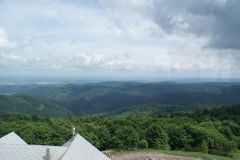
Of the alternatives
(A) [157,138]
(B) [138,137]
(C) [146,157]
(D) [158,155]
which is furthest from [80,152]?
(A) [157,138]

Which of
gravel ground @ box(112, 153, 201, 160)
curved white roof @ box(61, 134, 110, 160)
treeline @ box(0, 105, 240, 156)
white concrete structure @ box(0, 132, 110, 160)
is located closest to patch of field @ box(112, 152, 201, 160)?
gravel ground @ box(112, 153, 201, 160)

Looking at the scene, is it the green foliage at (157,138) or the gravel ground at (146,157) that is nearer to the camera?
the gravel ground at (146,157)

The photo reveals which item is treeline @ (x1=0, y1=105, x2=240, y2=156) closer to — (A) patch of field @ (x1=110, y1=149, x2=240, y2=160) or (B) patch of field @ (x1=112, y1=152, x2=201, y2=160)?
(A) patch of field @ (x1=110, y1=149, x2=240, y2=160)

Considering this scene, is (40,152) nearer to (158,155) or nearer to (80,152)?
(80,152)

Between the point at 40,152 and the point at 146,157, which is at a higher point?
the point at 40,152

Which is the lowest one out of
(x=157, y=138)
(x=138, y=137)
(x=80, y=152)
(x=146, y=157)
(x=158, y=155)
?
(x=158, y=155)

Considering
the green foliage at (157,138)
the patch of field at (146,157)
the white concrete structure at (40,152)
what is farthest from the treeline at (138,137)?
the white concrete structure at (40,152)

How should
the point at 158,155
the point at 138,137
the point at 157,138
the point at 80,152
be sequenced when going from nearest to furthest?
the point at 80,152
the point at 158,155
the point at 138,137
the point at 157,138

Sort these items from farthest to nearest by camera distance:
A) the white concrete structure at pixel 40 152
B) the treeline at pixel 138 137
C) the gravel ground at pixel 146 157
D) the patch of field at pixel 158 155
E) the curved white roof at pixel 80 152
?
1. the treeline at pixel 138 137
2. the patch of field at pixel 158 155
3. the gravel ground at pixel 146 157
4. the white concrete structure at pixel 40 152
5. the curved white roof at pixel 80 152

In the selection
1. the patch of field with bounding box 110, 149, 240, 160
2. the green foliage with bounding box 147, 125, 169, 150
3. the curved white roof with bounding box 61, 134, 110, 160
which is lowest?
the patch of field with bounding box 110, 149, 240, 160

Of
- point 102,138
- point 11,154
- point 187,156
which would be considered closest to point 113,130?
point 102,138

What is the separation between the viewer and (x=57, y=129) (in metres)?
62.3

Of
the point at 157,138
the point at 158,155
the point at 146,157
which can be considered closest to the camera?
the point at 146,157

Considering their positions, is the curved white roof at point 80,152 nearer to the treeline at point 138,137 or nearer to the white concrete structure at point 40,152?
the white concrete structure at point 40,152
